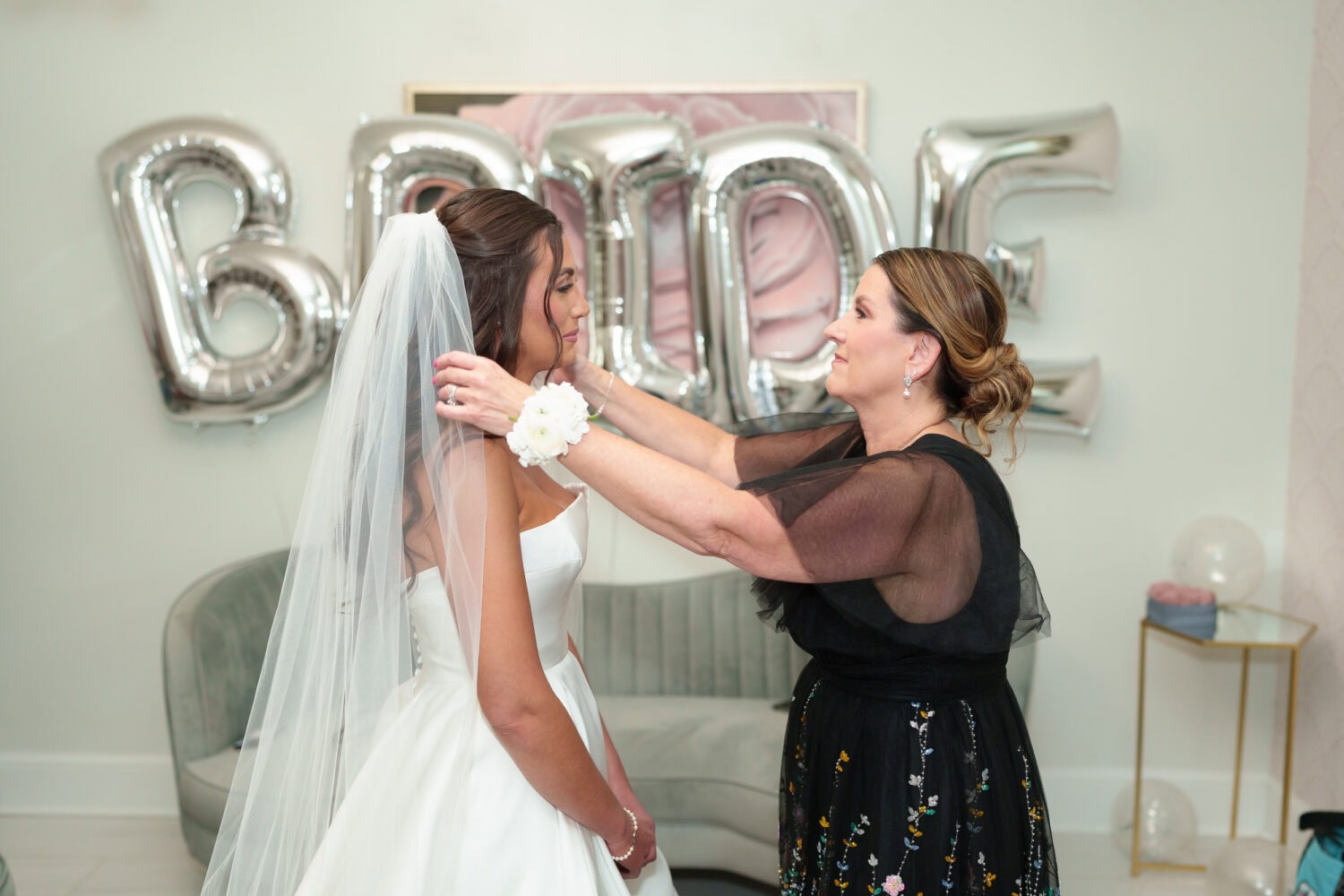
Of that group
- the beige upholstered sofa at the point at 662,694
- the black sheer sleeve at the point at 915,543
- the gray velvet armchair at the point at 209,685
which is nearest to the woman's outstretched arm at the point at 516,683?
the black sheer sleeve at the point at 915,543

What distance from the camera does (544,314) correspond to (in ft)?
5.58

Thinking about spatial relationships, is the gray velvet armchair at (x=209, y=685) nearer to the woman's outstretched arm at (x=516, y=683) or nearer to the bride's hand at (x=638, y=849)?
the bride's hand at (x=638, y=849)

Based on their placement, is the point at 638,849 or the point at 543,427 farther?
the point at 638,849

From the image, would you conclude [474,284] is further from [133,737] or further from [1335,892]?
[133,737]

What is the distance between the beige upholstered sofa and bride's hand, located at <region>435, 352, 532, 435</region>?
1649mm

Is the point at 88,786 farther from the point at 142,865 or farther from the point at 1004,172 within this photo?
the point at 1004,172

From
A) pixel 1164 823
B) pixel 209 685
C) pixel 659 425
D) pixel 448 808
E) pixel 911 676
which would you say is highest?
pixel 659 425

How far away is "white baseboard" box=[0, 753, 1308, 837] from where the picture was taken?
356 cm

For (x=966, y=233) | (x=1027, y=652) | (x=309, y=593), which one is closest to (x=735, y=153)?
(x=966, y=233)

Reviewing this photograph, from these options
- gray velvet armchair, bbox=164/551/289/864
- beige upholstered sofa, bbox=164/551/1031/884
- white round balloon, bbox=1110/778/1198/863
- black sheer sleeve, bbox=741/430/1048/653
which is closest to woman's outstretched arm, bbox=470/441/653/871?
black sheer sleeve, bbox=741/430/1048/653

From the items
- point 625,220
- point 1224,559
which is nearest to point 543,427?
point 625,220

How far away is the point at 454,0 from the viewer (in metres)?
3.42

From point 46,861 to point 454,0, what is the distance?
289cm

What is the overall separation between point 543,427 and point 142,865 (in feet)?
8.47
